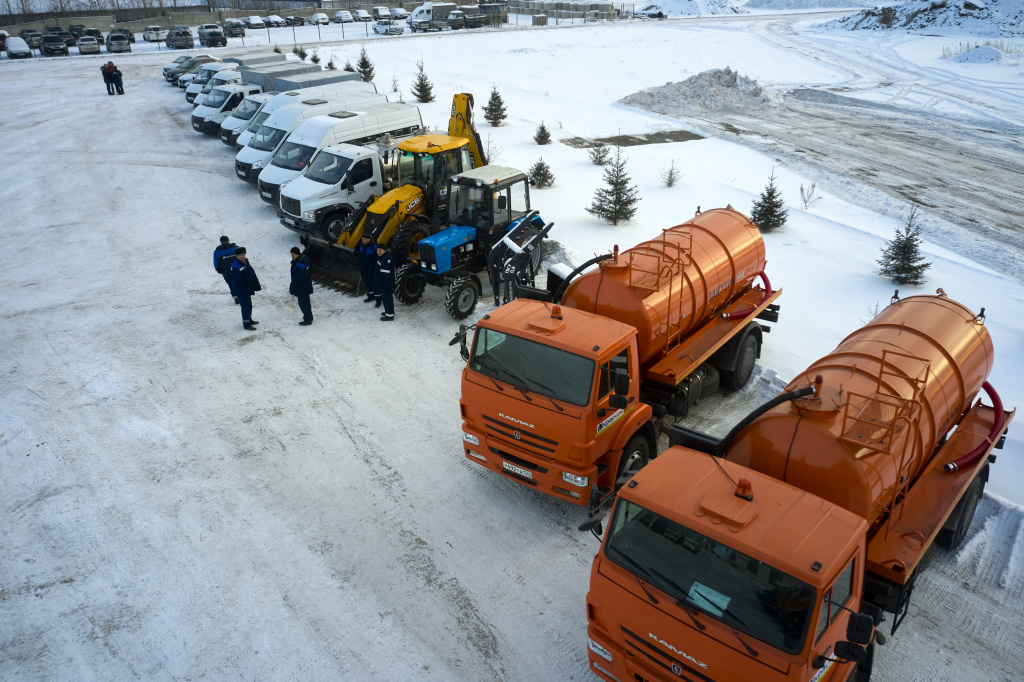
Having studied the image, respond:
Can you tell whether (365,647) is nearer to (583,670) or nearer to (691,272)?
(583,670)

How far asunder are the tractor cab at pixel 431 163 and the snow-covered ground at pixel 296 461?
→ 101 inches

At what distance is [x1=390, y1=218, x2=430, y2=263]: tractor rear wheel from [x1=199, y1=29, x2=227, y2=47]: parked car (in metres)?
45.1

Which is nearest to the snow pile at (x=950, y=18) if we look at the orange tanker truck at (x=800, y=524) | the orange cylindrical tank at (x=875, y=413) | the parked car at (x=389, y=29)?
the parked car at (x=389, y=29)

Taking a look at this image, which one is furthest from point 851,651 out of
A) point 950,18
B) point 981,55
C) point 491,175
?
point 950,18

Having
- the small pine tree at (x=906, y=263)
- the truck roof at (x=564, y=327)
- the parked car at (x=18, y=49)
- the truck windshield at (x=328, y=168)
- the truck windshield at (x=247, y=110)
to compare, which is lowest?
the small pine tree at (x=906, y=263)

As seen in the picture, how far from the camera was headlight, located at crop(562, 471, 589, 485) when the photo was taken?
22.2 feet

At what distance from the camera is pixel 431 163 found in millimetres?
13000

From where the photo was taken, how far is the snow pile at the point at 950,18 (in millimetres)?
43375

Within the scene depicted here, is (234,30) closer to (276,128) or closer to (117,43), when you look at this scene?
(117,43)

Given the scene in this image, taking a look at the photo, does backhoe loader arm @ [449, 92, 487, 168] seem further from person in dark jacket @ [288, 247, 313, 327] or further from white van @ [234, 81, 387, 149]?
white van @ [234, 81, 387, 149]

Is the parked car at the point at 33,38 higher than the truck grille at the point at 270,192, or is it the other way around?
the parked car at the point at 33,38

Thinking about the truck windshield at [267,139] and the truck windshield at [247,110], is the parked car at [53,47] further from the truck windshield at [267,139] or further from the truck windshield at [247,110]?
the truck windshield at [267,139]

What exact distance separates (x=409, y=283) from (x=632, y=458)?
633 centimetres

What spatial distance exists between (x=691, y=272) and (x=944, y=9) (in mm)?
55465
